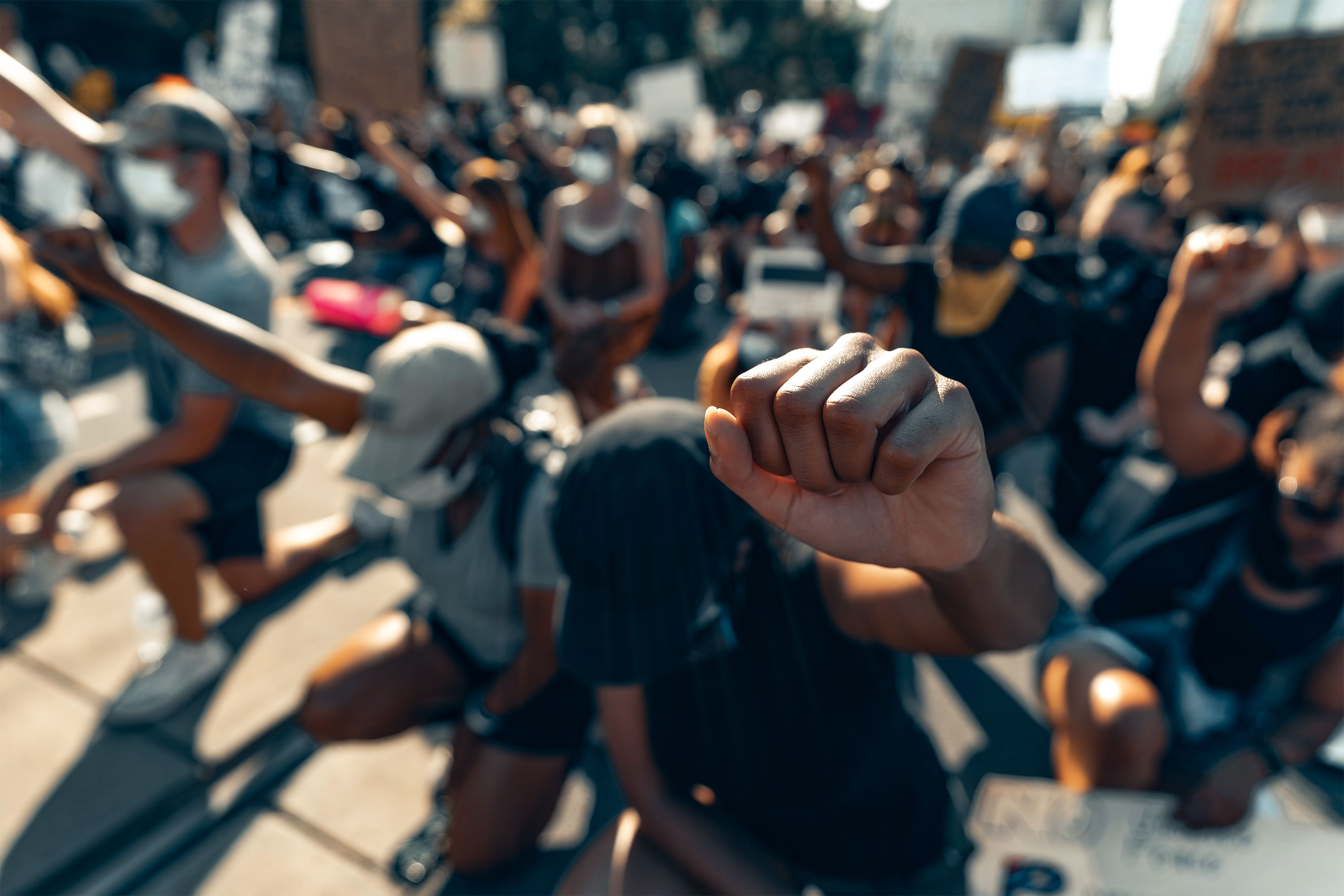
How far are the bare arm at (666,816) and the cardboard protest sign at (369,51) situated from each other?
15.9 feet

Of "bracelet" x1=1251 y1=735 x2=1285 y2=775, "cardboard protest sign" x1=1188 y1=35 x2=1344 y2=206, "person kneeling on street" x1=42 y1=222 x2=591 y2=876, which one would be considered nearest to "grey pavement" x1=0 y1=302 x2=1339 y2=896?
"person kneeling on street" x1=42 y1=222 x2=591 y2=876

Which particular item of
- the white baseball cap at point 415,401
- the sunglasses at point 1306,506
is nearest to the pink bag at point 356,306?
the white baseball cap at point 415,401

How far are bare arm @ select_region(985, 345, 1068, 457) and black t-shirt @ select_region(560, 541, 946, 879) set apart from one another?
1.42 metres

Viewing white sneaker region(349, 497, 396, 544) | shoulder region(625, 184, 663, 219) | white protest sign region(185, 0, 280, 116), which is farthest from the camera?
white protest sign region(185, 0, 280, 116)

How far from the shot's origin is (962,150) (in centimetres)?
630

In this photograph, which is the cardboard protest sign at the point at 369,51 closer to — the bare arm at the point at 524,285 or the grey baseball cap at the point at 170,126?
the bare arm at the point at 524,285

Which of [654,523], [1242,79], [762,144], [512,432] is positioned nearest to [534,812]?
[512,432]

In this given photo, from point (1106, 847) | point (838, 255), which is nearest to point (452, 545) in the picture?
point (1106, 847)

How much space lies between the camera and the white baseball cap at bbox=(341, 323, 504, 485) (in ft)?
5.30

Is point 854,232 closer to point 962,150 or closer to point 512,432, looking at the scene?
point 962,150

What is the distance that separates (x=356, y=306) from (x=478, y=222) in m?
3.06

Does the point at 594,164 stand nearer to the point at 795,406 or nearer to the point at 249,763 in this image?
Result: the point at 249,763

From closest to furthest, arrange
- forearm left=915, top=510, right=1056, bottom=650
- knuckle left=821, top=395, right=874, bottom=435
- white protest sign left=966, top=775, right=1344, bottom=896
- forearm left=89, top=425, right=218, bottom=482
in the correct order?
knuckle left=821, top=395, right=874, bottom=435
forearm left=915, top=510, right=1056, bottom=650
white protest sign left=966, top=775, right=1344, bottom=896
forearm left=89, top=425, right=218, bottom=482

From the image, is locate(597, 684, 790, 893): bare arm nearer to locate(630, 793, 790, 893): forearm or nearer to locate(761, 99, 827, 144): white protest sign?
locate(630, 793, 790, 893): forearm
